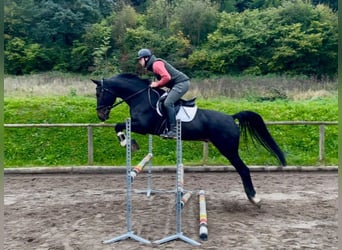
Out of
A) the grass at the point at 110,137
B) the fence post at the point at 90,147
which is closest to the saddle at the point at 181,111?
the grass at the point at 110,137

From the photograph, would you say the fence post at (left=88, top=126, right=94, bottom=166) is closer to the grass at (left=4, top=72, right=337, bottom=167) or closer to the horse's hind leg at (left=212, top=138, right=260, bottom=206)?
the grass at (left=4, top=72, right=337, bottom=167)

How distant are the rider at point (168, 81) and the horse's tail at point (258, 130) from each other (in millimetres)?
804

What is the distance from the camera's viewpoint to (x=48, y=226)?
503 cm

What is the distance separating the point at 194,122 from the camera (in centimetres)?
579

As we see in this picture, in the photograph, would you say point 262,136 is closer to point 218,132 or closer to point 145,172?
point 218,132

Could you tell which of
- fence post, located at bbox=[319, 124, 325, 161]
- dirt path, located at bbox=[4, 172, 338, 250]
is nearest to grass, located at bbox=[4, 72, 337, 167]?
fence post, located at bbox=[319, 124, 325, 161]

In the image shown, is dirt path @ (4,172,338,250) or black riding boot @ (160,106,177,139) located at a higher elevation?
black riding boot @ (160,106,177,139)

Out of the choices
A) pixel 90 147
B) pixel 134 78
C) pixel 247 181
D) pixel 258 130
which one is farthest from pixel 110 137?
pixel 247 181

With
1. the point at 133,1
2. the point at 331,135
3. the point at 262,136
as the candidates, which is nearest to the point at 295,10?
the point at 133,1

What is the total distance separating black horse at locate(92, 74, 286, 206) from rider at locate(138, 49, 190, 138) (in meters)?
0.16

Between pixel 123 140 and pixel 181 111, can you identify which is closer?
pixel 123 140

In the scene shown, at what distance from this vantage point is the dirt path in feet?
14.7

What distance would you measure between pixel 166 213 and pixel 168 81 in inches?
58.8

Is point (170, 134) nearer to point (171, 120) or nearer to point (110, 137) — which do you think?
point (171, 120)
